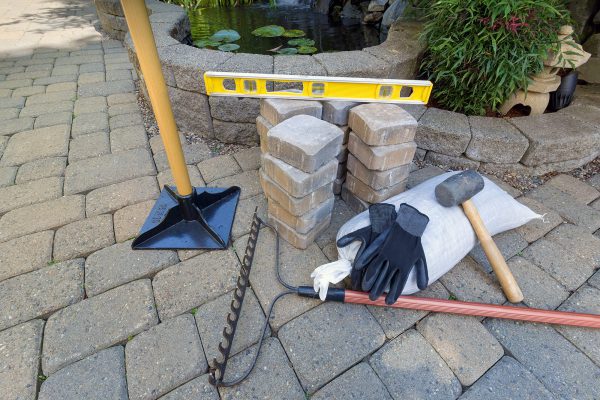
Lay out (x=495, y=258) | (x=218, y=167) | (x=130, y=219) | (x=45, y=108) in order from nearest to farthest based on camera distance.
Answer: (x=495, y=258) < (x=130, y=219) < (x=218, y=167) < (x=45, y=108)

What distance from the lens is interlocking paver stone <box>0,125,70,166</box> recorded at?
7.61ft

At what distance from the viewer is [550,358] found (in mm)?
1276

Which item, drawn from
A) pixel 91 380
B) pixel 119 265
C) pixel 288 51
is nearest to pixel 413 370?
pixel 91 380

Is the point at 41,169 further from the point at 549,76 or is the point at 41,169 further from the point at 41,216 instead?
the point at 549,76

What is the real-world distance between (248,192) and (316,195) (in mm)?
644

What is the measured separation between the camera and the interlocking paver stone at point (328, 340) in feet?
4.02

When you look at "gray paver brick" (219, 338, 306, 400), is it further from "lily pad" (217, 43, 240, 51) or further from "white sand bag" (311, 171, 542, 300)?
"lily pad" (217, 43, 240, 51)

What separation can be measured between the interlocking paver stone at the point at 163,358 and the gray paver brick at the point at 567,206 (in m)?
2.18

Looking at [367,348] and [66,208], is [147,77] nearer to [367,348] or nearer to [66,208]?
[66,208]

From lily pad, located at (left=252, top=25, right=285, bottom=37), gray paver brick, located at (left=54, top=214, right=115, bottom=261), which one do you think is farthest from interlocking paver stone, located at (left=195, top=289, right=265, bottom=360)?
lily pad, located at (left=252, top=25, right=285, bottom=37)

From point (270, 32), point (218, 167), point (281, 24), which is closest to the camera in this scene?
point (218, 167)

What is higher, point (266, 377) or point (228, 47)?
point (228, 47)

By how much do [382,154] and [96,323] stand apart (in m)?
1.49

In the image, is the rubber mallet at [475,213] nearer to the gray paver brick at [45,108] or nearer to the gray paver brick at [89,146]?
the gray paver brick at [89,146]
